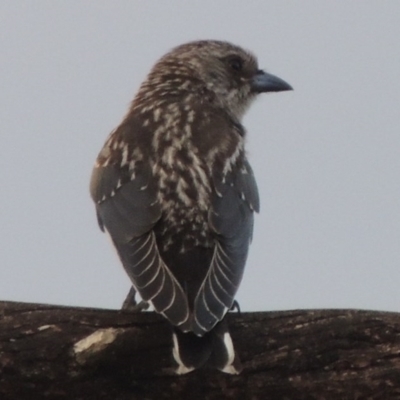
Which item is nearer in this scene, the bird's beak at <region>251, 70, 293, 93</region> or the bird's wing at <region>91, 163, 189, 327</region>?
the bird's wing at <region>91, 163, 189, 327</region>

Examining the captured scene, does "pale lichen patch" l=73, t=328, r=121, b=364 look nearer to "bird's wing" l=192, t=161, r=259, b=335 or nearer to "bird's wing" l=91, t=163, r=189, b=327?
"bird's wing" l=91, t=163, r=189, b=327

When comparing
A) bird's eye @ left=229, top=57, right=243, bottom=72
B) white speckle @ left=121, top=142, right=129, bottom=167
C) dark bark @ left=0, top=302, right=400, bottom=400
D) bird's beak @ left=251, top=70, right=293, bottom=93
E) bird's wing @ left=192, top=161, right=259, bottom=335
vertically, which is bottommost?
dark bark @ left=0, top=302, right=400, bottom=400

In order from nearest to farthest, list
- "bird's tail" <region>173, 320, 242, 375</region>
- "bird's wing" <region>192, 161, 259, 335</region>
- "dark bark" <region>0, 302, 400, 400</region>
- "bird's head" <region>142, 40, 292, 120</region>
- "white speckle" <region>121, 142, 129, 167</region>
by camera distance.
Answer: "bird's tail" <region>173, 320, 242, 375</region>
"dark bark" <region>0, 302, 400, 400</region>
"bird's wing" <region>192, 161, 259, 335</region>
"white speckle" <region>121, 142, 129, 167</region>
"bird's head" <region>142, 40, 292, 120</region>

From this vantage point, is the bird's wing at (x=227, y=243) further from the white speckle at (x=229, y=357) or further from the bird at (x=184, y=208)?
the white speckle at (x=229, y=357)

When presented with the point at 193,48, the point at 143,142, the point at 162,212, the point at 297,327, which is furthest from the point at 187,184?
the point at 193,48

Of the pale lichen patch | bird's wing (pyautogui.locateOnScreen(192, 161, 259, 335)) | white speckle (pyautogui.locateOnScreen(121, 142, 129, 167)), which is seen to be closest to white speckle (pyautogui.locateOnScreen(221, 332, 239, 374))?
bird's wing (pyautogui.locateOnScreen(192, 161, 259, 335))

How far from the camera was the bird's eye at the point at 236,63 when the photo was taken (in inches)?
328

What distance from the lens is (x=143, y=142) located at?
667 cm

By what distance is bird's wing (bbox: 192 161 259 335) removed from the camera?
5266 millimetres

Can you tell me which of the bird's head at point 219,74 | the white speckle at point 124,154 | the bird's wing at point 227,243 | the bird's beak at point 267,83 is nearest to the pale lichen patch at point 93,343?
the bird's wing at point 227,243

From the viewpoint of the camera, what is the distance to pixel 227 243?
5879mm

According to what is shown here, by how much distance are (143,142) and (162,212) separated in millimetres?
872

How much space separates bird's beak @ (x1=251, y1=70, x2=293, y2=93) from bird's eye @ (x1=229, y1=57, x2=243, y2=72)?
0.49 ft

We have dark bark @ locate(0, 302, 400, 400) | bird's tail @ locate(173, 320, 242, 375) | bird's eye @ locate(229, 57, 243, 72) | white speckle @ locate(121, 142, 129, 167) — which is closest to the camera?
bird's tail @ locate(173, 320, 242, 375)
